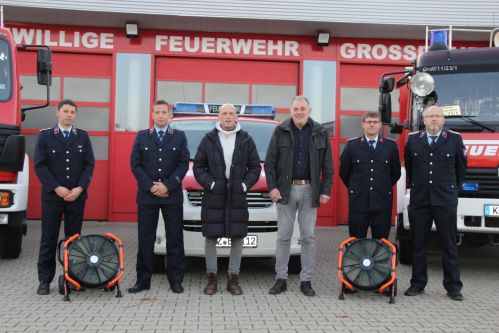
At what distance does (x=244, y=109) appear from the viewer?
842 cm

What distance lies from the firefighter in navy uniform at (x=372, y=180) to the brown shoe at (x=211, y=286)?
157cm

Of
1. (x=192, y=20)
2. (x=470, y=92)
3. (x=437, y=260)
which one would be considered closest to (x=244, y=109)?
(x=470, y=92)

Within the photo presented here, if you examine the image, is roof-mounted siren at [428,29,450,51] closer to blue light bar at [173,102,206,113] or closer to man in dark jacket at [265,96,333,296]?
man in dark jacket at [265,96,333,296]

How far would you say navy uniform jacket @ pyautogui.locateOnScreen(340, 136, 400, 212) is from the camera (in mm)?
6223

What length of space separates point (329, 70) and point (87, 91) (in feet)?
17.0

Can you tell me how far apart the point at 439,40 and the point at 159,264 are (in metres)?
4.76

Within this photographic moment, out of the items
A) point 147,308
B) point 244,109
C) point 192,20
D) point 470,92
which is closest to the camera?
point 147,308

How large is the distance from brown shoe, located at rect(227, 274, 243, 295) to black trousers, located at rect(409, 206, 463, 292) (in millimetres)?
1841

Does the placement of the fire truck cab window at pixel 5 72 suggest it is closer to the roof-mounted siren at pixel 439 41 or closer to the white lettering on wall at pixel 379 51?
the roof-mounted siren at pixel 439 41

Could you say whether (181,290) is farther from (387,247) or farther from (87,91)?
(87,91)

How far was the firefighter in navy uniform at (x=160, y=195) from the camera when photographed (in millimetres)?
6059

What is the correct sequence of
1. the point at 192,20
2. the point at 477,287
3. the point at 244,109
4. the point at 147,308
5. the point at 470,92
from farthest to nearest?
1. the point at 192,20
2. the point at 244,109
3. the point at 470,92
4. the point at 477,287
5. the point at 147,308

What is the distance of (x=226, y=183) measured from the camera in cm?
605

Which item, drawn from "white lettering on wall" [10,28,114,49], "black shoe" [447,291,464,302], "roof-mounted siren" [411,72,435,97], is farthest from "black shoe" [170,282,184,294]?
"white lettering on wall" [10,28,114,49]
